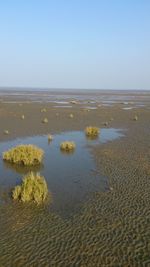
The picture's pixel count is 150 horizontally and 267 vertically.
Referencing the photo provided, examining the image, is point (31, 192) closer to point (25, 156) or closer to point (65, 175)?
point (65, 175)

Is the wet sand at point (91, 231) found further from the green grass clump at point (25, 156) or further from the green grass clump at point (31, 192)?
the green grass clump at point (25, 156)

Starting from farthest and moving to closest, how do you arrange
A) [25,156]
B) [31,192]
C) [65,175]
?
[25,156]
[65,175]
[31,192]

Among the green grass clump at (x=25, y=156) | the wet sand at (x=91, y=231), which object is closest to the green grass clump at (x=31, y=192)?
the wet sand at (x=91, y=231)

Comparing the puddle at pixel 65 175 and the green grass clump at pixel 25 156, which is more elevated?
the green grass clump at pixel 25 156

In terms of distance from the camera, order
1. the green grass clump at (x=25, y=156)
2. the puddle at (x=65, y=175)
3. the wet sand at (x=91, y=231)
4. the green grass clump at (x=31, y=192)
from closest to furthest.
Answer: the wet sand at (x=91, y=231) → the green grass clump at (x=31, y=192) → the puddle at (x=65, y=175) → the green grass clump at (x=25, y=156)

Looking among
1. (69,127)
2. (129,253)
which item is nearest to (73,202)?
(129,253)

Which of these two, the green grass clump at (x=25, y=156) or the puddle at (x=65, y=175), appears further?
the green grass clump at (x=25, y=156)

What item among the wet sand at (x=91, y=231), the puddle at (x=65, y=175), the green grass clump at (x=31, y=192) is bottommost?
the wet sand at (x=91, y=231)

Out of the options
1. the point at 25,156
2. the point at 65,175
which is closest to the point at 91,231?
the point at 65,175
